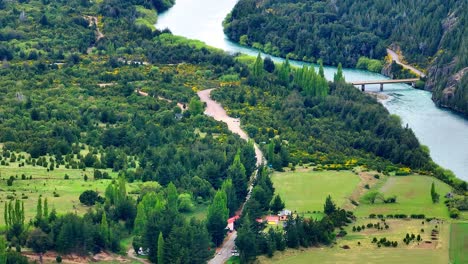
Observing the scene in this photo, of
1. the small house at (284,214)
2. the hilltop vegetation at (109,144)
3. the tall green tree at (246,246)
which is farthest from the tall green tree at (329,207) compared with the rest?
the tall green tree at (246,246)

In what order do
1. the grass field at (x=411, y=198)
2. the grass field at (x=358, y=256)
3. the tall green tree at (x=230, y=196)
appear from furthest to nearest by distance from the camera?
1. the grass field at (x=411, y=198)
2. the tall green tree at (x=230, y=196)
3. the grass field at (x=358, y=256)

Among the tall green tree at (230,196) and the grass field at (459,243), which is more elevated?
the tall green tree at (230,196)

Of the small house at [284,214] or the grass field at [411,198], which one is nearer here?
the small house at [284,214]

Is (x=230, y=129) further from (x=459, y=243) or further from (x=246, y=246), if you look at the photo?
(x=246, y=246)

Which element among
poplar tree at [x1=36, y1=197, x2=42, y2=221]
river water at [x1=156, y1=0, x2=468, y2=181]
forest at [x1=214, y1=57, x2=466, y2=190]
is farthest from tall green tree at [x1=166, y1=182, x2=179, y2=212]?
river water at [x1=156, y1=0, x2=468, y2=181]

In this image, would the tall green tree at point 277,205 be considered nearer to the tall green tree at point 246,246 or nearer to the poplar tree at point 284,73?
the tall green tree at point 246,246

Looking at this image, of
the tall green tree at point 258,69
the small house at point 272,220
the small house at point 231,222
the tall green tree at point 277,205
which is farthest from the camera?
the tall green tree at point 258,69

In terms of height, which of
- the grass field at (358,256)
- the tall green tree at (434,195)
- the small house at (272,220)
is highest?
the tall green tree at (434,195)
